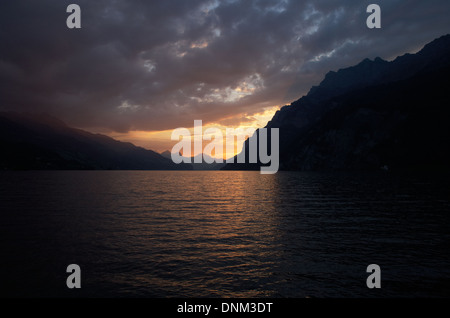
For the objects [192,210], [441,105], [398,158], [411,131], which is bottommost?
[192,210]

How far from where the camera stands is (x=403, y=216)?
103 feet

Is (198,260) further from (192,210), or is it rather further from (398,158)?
(398,158)

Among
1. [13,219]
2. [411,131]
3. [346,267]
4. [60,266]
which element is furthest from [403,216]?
[411,131]

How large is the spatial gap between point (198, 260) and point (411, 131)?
23444cm

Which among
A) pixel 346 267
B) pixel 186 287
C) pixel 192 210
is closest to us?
pixel 186 287

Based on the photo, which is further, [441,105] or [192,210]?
[441,105]

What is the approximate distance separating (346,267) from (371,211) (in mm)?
23551

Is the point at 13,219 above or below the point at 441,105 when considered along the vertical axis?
below

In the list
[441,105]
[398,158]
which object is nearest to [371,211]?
[398,158]

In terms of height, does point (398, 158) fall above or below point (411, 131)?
below
